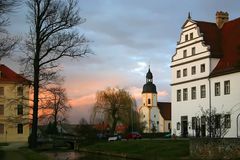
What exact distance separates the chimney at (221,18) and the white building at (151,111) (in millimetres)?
66558

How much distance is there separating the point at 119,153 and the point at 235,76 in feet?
50.9

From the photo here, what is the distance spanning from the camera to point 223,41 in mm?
56062

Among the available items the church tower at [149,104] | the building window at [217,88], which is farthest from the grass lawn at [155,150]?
the church tower at [149,104]

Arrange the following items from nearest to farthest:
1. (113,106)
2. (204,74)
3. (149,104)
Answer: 1. (204,74)
2. (113,106)
3. (149,104)

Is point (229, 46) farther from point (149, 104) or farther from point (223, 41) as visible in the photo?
point (149, 104)

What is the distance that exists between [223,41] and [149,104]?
239 ft

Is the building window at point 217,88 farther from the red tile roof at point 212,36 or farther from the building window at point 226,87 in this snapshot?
the red tile roof at point 212,36

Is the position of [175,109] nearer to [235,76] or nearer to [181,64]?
[181,64]

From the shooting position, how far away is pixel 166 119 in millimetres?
128000

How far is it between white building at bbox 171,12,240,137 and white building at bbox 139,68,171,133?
65890 mm

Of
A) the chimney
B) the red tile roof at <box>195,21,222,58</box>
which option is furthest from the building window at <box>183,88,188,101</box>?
the chimney

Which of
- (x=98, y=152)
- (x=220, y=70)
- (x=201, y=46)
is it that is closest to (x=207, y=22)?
(x=201, y=46)

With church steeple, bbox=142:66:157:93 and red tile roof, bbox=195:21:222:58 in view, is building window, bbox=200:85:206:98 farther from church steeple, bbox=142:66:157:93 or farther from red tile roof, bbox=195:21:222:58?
church steeple, bbox=142:66:157:93

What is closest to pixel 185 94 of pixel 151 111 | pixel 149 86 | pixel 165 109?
pixel 149 86
